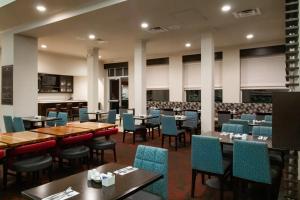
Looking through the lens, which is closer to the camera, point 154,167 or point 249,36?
Result: point 154,167

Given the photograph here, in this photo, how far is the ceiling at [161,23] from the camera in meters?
5.15

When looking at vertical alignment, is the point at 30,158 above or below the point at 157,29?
below

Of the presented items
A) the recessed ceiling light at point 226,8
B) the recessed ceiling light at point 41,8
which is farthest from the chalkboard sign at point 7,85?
the recessed ceiling light at point 226,8

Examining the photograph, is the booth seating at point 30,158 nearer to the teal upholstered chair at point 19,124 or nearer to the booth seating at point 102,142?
the booth seating at point 102,142

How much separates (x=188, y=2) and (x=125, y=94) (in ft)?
27.9

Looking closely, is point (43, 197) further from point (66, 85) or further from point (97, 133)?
point (66, 85)

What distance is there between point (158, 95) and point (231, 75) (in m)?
3.68

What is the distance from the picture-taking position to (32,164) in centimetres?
331

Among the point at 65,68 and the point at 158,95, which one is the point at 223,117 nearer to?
the point at 158,95

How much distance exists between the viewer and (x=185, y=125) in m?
7.11

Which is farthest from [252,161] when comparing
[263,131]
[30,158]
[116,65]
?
[116,65]

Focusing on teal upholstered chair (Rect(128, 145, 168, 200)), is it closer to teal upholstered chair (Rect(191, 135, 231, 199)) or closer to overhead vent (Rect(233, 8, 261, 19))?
teal upholstered chair (Rect(191, 135, 231, 199))

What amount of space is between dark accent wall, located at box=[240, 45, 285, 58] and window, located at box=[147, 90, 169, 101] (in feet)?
12.5

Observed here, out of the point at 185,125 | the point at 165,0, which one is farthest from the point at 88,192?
the point at 185,125
